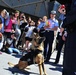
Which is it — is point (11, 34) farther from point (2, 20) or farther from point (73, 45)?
point (73, 45)

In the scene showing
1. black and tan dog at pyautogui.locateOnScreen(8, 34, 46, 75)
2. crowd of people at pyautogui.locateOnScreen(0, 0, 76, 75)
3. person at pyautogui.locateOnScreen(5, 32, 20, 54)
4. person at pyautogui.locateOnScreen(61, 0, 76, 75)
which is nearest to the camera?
person at pyautogui.locateOnScreen(61, 0, 76, 75)

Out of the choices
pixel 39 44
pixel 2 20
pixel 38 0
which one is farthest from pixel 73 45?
pixel 38 0

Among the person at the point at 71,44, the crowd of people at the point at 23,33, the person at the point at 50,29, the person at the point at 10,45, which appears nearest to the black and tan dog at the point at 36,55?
the crowd of people at the point at 23,33

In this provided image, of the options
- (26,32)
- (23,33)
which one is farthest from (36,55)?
(23,33)

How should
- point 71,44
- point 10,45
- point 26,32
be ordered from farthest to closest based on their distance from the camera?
1. point 26,32
2. point 10,45
3. point 71,44

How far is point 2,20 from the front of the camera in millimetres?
9477

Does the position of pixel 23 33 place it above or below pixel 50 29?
below

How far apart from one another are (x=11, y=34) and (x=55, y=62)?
203 centimetres

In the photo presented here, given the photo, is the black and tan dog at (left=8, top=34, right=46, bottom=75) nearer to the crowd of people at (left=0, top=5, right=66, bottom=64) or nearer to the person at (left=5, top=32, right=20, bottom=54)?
the crowd of people at (left=0, top=5, right=66, bottom=64)

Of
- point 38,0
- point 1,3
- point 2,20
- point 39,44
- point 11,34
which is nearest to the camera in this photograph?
point 39,44

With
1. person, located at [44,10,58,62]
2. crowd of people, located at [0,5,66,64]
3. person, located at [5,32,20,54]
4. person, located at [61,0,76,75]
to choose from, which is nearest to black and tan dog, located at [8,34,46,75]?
crowd of people, located at [0,5,66,64]

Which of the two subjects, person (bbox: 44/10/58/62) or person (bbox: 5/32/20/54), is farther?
person (bbox: 5/32/20/54)

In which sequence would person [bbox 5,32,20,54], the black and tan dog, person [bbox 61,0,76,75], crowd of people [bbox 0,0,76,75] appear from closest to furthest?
person [bbox 61,0,76,75] → the black and tan dog → crowd of people [bbox 0,0,76,75] → person [bbox 5,32,20,54]

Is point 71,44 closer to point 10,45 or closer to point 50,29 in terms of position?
point 50,29
